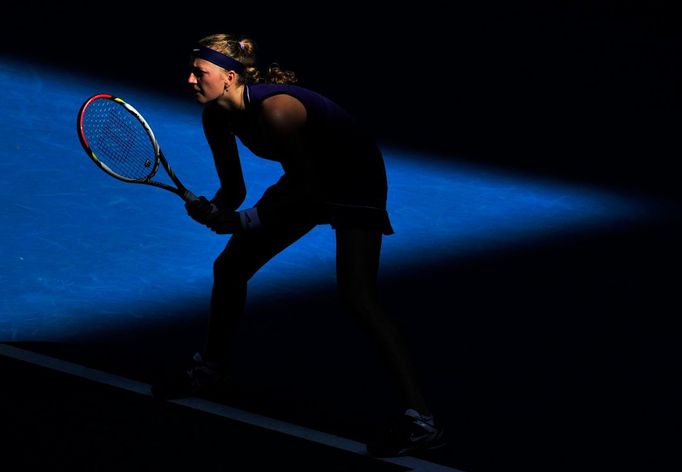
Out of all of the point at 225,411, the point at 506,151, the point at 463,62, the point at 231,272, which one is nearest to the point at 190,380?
the point at 225,411

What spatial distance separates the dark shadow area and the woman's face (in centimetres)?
111

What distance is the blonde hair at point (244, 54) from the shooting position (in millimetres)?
4207

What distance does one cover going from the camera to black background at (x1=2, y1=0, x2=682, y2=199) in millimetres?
8188

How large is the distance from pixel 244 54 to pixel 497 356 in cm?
161

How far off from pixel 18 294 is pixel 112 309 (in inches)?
18.3

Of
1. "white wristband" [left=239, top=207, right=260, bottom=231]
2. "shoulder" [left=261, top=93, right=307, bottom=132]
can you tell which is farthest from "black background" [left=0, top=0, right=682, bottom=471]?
"shoulder" [left=261, top=93, right=307, bottom=132]

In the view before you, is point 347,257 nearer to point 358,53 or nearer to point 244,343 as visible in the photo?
point 244,343

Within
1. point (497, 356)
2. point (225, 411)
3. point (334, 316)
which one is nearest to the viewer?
point (225, 411)

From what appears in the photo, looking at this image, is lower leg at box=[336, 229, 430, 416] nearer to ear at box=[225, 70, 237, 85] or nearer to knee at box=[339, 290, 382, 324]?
knee at box=[339, 290, 382, 324]

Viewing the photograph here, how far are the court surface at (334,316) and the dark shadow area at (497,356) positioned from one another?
0.04 ft

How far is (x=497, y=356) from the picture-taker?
4.96 metres

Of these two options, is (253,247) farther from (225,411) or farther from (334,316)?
(334,316)

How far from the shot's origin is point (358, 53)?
32.3 feet

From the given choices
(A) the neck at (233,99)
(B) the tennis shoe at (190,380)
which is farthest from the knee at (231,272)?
(A) the neck at (233,99)
